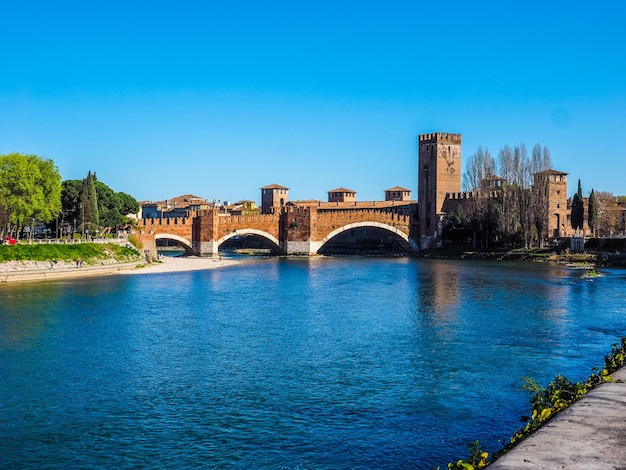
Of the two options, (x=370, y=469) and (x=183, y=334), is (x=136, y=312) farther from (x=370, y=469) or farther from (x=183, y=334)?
(x=370, y=469)

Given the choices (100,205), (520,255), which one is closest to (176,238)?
(100,205)

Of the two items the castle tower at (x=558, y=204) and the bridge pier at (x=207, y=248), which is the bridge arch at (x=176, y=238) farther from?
the castle tower at (x=558, y=204)

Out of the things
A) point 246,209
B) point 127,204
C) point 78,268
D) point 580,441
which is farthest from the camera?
point 246,209

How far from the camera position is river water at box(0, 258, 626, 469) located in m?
9.53

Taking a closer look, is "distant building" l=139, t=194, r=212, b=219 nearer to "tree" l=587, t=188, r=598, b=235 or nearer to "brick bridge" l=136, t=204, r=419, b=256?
"brick bridge" l=136, t=204, r=419, b=256

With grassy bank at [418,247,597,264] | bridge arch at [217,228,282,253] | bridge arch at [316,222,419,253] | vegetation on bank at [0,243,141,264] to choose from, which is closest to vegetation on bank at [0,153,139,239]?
vegetation on bank at [0,243,141,264]

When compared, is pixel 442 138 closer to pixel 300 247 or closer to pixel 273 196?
pixel 300 247

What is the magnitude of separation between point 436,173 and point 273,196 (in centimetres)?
2838

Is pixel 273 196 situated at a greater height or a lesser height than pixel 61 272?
greater

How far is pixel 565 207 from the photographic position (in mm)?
58125

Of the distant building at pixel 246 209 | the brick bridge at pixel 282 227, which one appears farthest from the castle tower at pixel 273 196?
the brick bridge at pixel 282 227

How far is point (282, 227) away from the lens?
59188 mm

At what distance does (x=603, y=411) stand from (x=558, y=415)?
0.52m

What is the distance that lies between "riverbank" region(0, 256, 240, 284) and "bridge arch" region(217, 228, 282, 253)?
756 cm
